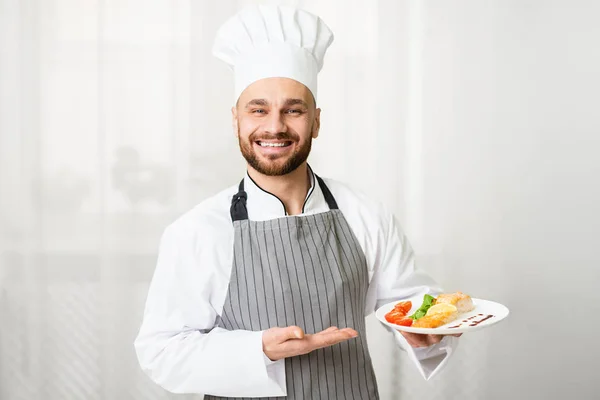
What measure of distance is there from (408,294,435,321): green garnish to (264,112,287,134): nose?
0.54m

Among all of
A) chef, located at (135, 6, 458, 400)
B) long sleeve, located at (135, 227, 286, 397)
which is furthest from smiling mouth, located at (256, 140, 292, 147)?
long sleeve, located at (135, 227, 286, 397)

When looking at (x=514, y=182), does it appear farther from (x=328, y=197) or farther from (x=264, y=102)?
(x=264, y=102)

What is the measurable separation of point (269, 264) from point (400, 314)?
335 millimetres

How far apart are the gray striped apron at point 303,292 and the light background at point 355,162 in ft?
4.33

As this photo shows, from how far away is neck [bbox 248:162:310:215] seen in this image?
1.85 meters

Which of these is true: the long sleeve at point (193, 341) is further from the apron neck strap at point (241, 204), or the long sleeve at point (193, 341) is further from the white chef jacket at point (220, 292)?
the apron neck strap at point (241, 204)

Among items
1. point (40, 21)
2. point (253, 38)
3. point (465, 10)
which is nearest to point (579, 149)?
point (465, 10)

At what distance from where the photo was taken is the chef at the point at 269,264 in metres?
1.67

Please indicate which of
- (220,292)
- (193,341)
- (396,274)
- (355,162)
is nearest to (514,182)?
(355,162)

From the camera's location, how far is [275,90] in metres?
1.79

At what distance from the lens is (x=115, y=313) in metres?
3.11

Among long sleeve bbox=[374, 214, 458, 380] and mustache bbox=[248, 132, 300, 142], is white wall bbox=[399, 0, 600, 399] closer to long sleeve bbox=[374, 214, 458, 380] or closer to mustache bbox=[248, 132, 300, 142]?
long sleeve bbox=[374, 214, 458, 380]

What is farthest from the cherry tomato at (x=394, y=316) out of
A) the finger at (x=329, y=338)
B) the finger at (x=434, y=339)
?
the finger at (x=329, y=338)

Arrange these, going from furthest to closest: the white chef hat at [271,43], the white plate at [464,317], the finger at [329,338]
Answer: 1. the white chef hat at [271,43]
2. the white plate at [464,317]
3. the finger at [329,338]
